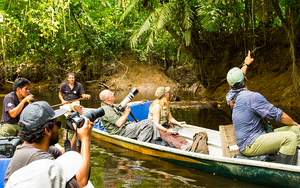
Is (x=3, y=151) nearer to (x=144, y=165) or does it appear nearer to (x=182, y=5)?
(x=144, y=165)

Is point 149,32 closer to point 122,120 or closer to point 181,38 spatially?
point 181,38

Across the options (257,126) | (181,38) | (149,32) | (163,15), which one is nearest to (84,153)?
(257,126)

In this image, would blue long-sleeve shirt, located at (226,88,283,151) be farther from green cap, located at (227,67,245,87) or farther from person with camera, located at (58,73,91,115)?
person with camera, located at (58,73,91,115)

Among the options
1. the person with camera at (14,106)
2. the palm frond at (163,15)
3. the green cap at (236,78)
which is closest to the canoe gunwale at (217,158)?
the green cap at (236,78)

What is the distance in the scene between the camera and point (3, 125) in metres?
3.93

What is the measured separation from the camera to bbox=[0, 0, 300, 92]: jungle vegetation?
9.08 metres

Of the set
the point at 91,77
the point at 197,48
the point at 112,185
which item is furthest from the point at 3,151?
the point at 91,77

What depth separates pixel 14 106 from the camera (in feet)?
13.0

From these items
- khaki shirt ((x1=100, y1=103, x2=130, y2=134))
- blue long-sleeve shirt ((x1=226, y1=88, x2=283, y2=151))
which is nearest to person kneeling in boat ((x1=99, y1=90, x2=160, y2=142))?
khaki shirt ((x1=100, y1=103, x2=130, y2=134))

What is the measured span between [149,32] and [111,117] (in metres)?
12.2

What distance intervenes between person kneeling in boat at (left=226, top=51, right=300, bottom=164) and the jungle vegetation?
507 centimetres

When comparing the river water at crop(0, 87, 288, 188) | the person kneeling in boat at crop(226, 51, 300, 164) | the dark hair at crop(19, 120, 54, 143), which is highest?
the dark hair at crop(19, 120, 54, 143)

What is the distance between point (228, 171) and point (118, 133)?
2357 millimetres

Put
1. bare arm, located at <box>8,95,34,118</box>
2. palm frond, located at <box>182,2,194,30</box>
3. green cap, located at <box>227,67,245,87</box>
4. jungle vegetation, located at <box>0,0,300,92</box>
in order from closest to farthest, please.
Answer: green cap, located at <box>227,67,245,87</box>, bare arm, located at <box>8,95,34,118</box>, jungle vegetation, located at <box>0,0,300,92</box>, palm frond, located at <box>182,2,194,30</box>
